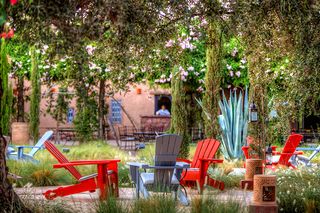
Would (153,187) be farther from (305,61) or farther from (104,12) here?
(104,12)

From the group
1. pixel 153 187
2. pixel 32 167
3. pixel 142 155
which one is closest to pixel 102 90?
pixel 142 155

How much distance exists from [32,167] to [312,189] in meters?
5.29

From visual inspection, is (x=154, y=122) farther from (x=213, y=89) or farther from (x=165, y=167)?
(x=165, y=167)

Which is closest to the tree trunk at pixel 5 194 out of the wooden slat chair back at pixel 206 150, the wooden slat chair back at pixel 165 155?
the wooden slat chair back at pixel 165 155

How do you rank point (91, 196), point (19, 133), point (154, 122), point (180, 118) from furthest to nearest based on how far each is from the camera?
1. point (154, 122)
2. point (19, 133)
3. point (180, 118)
4. point (91, 196)

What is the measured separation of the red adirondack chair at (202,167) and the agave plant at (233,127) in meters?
5.56

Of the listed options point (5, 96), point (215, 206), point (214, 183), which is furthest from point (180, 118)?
point (215, 206)

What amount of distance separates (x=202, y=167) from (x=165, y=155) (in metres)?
1.41

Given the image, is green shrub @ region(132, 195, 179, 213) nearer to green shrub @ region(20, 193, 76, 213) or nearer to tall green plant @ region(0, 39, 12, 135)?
green shrub @ region(20, 193, 76, 213)

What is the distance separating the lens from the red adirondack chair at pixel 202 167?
10109 millimetres

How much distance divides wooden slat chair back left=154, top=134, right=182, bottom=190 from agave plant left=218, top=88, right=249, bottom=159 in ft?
25.3

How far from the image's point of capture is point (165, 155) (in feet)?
29.0

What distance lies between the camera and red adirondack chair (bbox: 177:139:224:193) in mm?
10109

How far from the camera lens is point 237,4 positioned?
7441mm
